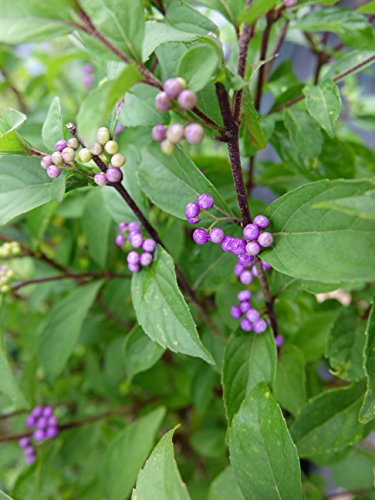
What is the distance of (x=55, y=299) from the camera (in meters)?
1.54

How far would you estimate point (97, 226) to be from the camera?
43.9 inches

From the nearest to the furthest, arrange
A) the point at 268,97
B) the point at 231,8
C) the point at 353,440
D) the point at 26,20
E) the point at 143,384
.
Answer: the point at 26,20
the point at 231,8
the point at 353,440
the point at 143,384
the point at 268,97

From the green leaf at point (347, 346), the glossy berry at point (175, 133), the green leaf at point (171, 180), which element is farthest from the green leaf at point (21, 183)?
the green leaf at point (347, 346)

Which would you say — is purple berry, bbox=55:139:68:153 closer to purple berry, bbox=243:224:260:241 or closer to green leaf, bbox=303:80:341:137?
purple berry, bbox=243:224:260:241

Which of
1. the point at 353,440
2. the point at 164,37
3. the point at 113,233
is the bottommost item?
the point at 353,440

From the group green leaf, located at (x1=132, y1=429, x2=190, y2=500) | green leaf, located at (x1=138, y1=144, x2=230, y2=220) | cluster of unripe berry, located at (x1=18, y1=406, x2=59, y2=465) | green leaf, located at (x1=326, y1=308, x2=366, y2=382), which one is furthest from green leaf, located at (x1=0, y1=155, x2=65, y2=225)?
cluster of unripe berry, located at (x1=18, y1=406, x2=59, y2=465)

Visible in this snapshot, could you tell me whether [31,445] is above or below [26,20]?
below

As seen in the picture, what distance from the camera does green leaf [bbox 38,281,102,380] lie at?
3.39ft

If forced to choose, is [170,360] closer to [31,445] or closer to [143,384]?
[143,384]

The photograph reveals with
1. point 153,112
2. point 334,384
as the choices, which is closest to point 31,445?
point 334,384

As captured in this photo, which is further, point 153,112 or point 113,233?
point 113,233

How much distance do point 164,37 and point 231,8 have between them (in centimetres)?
12

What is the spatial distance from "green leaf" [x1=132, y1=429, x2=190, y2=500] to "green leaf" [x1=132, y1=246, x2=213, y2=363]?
11 cm

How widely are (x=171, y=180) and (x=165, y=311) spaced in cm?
19
